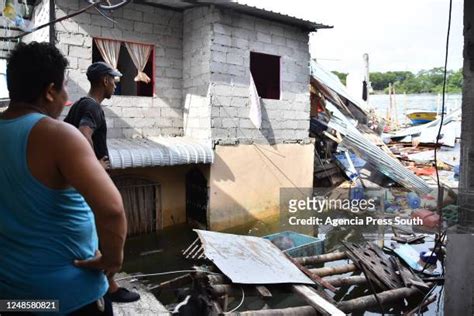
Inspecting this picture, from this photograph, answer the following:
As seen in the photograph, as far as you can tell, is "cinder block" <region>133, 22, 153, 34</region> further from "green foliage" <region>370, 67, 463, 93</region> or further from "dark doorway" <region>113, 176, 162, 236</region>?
"green foliage" <region>370, 67, 463, 93</region>

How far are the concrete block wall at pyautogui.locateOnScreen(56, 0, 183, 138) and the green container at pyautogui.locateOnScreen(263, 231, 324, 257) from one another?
3.87m

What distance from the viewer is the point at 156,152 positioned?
25.5 ft

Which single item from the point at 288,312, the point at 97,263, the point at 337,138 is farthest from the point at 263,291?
the point at 337,138

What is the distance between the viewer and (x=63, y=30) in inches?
301

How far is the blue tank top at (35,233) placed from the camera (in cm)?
140

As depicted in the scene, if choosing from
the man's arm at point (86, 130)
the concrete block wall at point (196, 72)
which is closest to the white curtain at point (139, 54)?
the concrete block wall at point (196, 72)

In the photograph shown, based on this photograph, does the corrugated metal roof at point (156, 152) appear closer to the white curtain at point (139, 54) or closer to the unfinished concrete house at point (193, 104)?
the unfinished concrete house at point (193, 104)

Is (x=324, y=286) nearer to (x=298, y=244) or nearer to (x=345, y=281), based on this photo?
(x=345, y=281)

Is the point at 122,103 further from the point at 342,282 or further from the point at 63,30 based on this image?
the point at 342,282

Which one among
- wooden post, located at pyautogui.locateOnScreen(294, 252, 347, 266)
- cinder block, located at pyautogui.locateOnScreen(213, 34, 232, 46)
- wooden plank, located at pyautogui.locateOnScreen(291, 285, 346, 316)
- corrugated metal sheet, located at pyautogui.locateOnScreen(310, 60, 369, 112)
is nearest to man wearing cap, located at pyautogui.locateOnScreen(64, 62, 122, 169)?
wooden plank, located at pyautogui.locateOnScreen(291, 285, 346, 316)

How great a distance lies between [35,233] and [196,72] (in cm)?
787

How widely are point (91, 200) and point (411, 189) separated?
10.8 metres

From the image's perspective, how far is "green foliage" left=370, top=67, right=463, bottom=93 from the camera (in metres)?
37.0

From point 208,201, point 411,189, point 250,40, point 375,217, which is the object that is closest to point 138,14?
point 250,40
